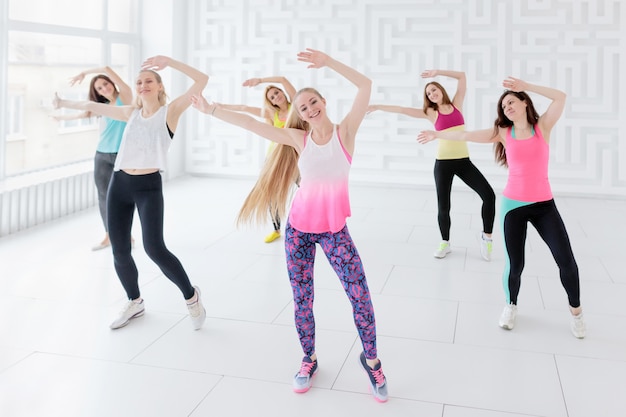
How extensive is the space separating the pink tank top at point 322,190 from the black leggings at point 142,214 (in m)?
0.95

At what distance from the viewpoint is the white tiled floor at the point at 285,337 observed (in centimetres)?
254

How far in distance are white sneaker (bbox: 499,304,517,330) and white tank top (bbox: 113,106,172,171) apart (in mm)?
→ 1879

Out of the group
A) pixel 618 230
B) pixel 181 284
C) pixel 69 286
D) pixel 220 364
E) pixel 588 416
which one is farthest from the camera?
pixel 618 230

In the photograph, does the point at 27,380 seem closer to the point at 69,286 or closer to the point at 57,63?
the point at 69,286

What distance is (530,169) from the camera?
316cm

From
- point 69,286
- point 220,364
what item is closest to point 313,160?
point 220,364

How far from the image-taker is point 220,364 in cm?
288

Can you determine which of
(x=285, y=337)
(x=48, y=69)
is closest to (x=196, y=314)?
(x=285, y=337)

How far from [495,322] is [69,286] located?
8.25 ft

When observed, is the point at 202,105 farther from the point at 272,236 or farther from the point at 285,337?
the point at 272,236

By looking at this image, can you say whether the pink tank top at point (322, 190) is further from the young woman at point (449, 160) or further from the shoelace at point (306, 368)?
the young woman at point (449, 160)

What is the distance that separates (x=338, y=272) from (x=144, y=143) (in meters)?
1.27

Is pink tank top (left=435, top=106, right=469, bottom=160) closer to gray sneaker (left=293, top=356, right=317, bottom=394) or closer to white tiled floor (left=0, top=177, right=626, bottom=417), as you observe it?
white tiled floor (left=0, top=177, right=626, bottom=417)

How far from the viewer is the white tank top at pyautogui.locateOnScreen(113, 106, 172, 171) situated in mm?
3156
